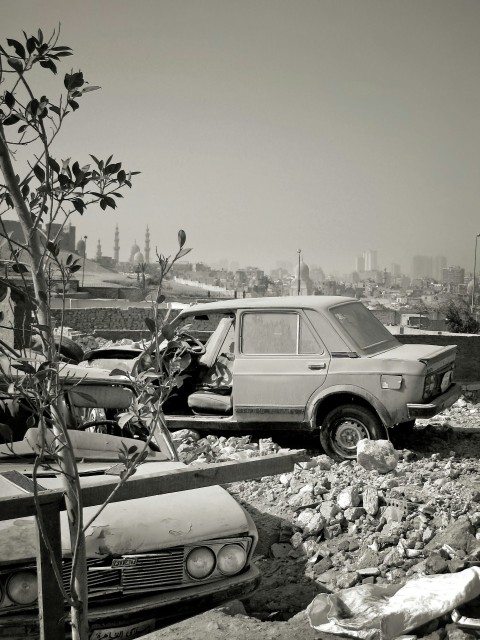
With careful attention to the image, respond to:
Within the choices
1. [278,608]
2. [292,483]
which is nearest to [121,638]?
[278,608]

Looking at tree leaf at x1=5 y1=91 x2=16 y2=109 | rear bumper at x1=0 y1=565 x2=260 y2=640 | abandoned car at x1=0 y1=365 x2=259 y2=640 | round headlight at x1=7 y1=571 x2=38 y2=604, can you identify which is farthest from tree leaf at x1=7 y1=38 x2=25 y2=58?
rear bumper at x1=0 y1=565 x2=260 y2=640

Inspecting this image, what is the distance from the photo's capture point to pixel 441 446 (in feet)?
26.7

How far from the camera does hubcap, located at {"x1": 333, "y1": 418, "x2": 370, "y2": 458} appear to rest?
25.2 ft

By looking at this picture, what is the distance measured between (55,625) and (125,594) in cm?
68

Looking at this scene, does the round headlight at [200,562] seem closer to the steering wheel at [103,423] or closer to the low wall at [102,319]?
the steering wheel at [103,423]

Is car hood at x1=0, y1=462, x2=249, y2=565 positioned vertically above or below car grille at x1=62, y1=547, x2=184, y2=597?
above

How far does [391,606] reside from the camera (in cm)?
393

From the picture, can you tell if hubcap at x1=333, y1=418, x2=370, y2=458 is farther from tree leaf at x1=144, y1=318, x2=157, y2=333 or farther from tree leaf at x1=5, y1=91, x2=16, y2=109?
tree leaf at x1=5, y1=91, x2=16, y2=109

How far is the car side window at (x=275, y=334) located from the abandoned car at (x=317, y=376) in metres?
0.01

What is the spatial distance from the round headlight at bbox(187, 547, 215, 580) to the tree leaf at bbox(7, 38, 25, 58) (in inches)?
93.8

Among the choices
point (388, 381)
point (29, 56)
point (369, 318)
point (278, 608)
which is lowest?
point (278, 608)

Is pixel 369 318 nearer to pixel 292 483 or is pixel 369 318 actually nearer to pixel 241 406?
pixel 241 406

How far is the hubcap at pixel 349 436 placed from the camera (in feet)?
25.2

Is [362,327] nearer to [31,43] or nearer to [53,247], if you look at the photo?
[53,247]
